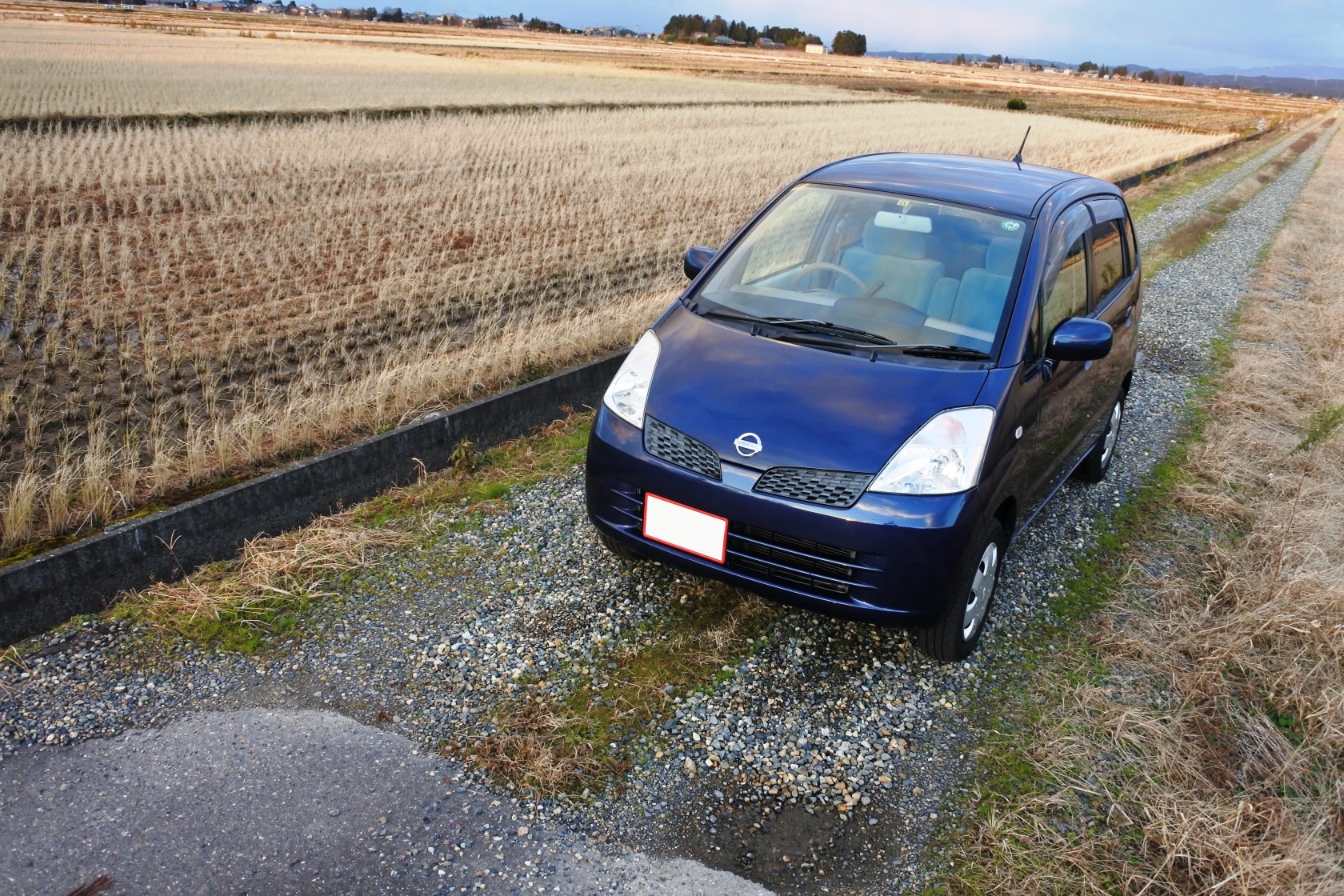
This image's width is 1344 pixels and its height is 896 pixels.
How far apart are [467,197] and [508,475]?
9.10 meters

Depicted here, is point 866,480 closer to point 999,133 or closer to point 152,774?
point 152,774

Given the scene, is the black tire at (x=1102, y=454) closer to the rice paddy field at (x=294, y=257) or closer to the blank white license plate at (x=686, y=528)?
the blank white license plate at (x=686, y=528)

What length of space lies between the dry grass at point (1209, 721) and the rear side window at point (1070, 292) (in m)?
1.31

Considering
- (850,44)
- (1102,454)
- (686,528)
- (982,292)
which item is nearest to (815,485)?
(686,528)

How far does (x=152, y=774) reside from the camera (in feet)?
9.61

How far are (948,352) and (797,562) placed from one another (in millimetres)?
1122

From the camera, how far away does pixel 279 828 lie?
108 inches

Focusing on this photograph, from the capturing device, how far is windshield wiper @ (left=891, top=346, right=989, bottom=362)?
3.67 metres

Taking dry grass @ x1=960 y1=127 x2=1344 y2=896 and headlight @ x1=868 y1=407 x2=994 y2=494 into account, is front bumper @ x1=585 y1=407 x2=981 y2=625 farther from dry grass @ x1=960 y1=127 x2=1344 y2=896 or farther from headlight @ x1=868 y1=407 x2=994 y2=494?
dry grass @ x1=960 y1=127 x2=1344 y2=896

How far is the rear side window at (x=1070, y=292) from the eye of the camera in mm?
4004

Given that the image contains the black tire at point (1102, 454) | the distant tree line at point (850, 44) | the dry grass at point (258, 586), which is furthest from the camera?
the distant tree line at point (850, 44)

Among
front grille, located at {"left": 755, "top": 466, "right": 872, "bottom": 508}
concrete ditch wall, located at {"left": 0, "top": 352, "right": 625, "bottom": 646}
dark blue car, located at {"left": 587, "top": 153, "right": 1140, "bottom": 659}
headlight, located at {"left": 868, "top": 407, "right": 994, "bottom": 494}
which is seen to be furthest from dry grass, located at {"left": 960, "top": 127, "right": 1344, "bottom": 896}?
concrete ditch wall, located at {"left": 0, "top": 352, "right": 625, "bottom": 646}

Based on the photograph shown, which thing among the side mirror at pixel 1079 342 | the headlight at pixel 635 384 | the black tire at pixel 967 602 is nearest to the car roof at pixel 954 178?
the side mirror at pixel 1079 342

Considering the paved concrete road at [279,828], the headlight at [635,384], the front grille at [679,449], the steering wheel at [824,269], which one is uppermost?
the steering wheel at [824,269]
